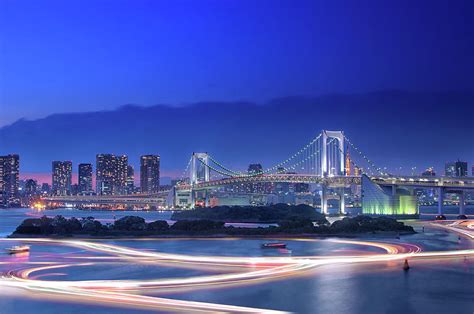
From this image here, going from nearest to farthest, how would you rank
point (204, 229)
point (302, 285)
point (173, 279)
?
point (302, 285), point (173, 279), point (204, 229)

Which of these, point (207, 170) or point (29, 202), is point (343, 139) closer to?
point (207, 170)

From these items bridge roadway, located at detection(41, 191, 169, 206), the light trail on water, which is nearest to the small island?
the light trail on water

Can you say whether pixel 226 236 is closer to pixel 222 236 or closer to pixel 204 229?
pixel 222 236

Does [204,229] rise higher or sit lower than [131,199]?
lower

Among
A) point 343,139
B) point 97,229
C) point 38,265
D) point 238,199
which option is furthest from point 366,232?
point 238,199

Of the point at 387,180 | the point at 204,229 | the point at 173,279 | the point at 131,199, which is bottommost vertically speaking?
the point at 173,279

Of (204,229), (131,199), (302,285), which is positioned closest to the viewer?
(302,285)

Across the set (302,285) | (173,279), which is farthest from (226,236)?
(302,285)

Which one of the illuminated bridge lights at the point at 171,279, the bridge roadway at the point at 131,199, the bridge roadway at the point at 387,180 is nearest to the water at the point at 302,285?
the illuminated bridge lights at the point at 171,279

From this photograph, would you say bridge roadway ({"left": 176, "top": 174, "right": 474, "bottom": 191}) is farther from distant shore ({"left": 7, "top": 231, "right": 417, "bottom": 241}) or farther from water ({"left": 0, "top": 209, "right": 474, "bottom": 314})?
water ({"left": 0, "top": 209, "right": 474, "bottom": 314})
